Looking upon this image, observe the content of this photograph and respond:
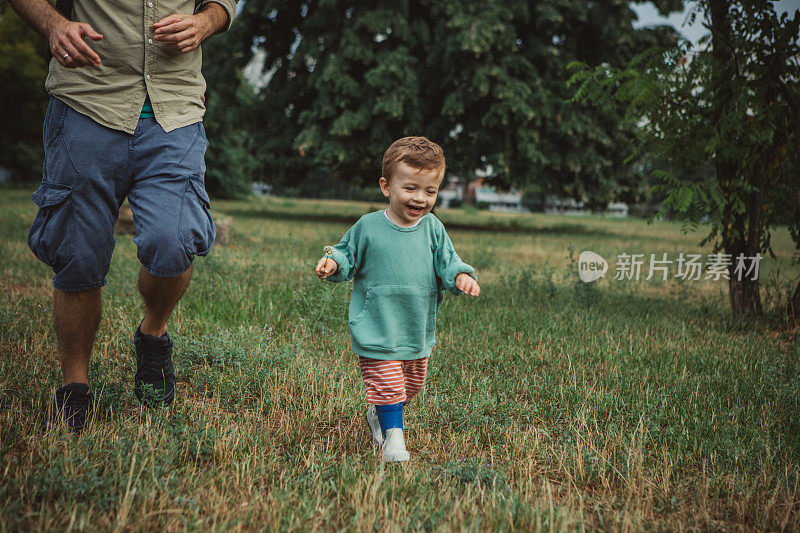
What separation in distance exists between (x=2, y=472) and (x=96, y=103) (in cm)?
156

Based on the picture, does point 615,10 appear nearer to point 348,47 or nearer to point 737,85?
point 348,47

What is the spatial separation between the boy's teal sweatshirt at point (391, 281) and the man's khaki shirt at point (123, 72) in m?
1.05

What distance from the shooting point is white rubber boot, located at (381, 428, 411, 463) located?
8.46 feet

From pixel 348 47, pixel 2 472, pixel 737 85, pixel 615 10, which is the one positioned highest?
pixel 615 10

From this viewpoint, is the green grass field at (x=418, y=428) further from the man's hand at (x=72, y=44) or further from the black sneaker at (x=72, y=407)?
the man's hand at (x=72, y=44)

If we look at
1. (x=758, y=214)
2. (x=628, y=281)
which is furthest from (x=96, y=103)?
(x=628, y=281)

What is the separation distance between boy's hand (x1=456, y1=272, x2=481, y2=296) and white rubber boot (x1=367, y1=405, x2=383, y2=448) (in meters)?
0.75

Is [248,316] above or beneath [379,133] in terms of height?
beneath

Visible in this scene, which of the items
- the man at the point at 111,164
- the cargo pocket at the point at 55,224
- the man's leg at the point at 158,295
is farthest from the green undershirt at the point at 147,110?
the man's leg at the point at 158,295

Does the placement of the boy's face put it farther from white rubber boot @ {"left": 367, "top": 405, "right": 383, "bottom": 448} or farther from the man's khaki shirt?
the man's khaki shirt

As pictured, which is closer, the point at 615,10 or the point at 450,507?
the point at 450,507

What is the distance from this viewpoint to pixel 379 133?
1622 cm

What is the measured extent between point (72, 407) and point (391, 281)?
156 cm

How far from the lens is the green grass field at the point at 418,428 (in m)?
2.13
